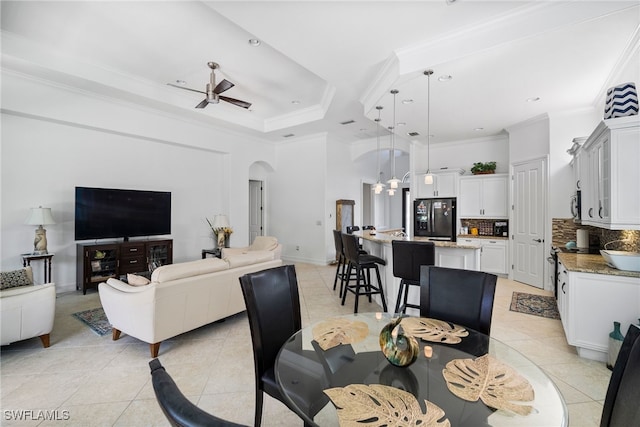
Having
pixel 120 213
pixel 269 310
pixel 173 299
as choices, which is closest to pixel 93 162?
pixel 120 213

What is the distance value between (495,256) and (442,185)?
5.85 feet

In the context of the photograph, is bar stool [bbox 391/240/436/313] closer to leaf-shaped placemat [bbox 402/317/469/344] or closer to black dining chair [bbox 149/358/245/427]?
leaf-shaped placemat [bbox 402/317/469/344]

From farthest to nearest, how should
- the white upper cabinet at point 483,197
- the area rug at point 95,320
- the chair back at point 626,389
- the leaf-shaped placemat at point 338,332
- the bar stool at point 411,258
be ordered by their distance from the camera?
the white upper cabinet at point 483,197, the area rug at point 95,320, the bar stool at point 411,258, the leaf-shaped placemat at point 338,332, the chair back at point 626,389

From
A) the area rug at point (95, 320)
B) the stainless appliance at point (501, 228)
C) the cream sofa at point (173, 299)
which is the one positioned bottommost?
the area rug at point (95, 320)

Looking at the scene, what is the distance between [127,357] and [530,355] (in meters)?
3.79

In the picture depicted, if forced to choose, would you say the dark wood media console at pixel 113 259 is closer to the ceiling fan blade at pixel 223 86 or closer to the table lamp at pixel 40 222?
the table lamp at pixel 40 222

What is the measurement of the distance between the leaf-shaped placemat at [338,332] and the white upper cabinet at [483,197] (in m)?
5.17

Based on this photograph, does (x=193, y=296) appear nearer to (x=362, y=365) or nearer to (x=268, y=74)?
(x=362, y=365)

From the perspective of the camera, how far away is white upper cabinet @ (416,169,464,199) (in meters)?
6.20

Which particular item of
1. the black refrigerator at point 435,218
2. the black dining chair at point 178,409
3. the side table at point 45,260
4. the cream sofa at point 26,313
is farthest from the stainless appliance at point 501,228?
the side table at point 45,260

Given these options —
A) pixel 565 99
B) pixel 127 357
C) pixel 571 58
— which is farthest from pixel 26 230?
pixel 565 99

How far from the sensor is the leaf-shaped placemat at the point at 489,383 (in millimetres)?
1094

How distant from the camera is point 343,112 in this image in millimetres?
5523

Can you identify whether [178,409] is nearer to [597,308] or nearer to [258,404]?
[258,404]
